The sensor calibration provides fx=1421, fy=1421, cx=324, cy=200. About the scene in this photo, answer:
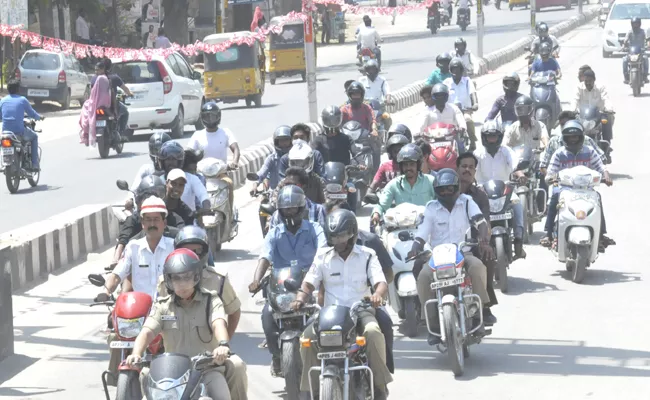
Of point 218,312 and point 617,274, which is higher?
point 218,312

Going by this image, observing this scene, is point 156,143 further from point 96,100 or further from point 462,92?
point 96,100

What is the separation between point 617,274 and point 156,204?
609 centimetres

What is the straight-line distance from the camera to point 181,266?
7316 millimetres

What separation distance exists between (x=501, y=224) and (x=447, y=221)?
2969 millimetres

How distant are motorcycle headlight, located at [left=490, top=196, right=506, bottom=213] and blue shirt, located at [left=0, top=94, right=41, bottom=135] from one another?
31.1 feet

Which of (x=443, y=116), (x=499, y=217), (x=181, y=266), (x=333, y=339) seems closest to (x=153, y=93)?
(x=443, y=116)

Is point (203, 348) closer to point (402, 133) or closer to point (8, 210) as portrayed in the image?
point (402, 133)

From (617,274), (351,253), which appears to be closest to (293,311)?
(351,253)

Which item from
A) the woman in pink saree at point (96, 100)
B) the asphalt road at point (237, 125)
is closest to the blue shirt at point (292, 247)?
the asphalt road at point (237, 125)

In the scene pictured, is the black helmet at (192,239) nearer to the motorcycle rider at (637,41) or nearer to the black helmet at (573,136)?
the black helmet at (573,136)

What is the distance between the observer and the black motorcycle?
42.8 feet

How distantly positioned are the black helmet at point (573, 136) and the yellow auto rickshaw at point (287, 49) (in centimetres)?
2925

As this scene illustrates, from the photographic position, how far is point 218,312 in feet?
24.6

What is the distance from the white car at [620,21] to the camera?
42.3m
